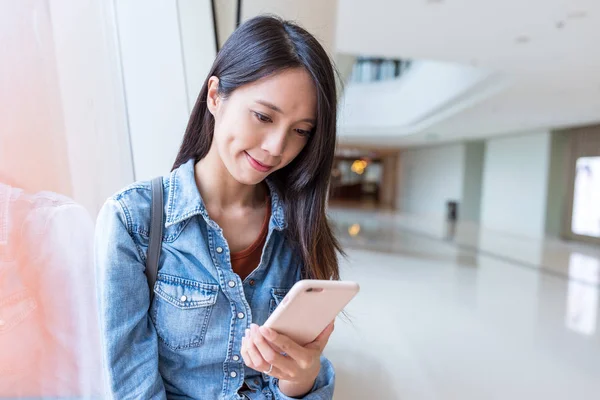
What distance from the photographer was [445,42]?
5.44m

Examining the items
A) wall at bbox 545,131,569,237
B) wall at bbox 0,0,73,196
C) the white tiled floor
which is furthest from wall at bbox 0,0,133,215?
wall at bbox 545,131,569,237

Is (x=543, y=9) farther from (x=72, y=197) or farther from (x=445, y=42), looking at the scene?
(x=72, y=197)

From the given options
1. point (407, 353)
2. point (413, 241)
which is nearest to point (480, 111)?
point (413, 241)

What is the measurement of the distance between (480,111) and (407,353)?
776 centimetres

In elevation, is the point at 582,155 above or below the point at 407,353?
above

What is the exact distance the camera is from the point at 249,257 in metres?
1.17

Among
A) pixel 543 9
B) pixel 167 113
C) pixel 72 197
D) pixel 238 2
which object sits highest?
pixel 543 9

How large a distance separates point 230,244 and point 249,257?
7 centimetres

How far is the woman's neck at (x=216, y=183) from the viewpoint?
116 cm

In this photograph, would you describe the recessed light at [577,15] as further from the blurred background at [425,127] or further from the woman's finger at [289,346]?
the woman's finger at [289,346]

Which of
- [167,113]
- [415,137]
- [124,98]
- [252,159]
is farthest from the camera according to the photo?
[415,137]

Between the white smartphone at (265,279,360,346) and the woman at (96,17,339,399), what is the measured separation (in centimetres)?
3

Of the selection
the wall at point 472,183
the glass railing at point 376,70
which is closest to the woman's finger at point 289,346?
the glass railing at point 376,70

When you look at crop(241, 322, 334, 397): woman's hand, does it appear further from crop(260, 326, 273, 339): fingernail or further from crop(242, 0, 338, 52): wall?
crop(242, 0, 338, 52): wall
